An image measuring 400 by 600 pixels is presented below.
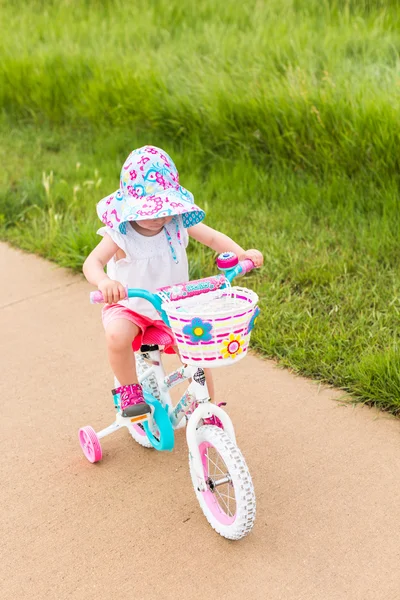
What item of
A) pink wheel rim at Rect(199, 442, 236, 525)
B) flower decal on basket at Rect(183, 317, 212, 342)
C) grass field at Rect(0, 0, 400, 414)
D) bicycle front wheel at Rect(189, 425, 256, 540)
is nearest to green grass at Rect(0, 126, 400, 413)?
grass field at Rect(0, 0, 400, 414)

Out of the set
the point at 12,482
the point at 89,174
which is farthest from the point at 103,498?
the point at 89,174

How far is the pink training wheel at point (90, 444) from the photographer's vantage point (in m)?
3.25

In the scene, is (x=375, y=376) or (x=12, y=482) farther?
(x=375, y=376)

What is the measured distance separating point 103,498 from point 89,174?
344 centimetres

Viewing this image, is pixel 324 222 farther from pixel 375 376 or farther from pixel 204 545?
pixel 204 545

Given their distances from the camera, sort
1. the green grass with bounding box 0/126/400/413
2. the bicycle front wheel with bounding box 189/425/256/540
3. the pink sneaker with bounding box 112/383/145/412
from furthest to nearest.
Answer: the green grass with bounding box 0/126/400/413 → the pink sneaker with bounding box 112/383/145/412 → the bicycle front wheel with bounding box 189/425/256/540

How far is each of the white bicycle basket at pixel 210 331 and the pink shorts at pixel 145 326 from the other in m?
0.41

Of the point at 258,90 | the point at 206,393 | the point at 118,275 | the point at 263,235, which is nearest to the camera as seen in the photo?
the point at 206,393

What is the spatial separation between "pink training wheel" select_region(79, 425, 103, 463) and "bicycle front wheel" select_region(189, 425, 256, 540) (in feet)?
1.63

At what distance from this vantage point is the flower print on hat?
2783 millimetres

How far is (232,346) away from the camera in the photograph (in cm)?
252

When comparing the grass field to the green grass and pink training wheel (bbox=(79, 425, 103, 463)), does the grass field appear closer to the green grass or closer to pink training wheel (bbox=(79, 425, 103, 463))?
→ the green grass

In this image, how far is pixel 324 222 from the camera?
16.4ft

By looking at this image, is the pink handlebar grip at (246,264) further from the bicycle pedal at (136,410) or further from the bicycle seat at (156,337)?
the bicycle pedal at (136,410)
